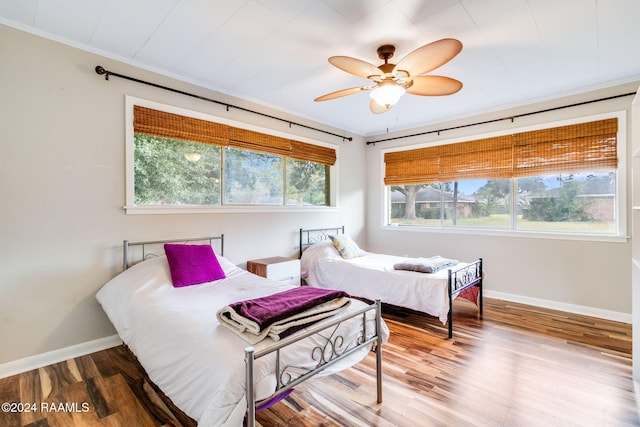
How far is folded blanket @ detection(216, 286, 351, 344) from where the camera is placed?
5.08ft

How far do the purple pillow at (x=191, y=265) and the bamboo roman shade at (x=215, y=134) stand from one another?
1158 mm

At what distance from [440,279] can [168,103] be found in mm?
3294

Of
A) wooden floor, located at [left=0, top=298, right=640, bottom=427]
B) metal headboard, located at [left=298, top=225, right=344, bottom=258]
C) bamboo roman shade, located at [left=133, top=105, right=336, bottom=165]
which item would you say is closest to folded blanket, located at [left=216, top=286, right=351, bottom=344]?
wooden floor, located at [left=0, top=298, right=640, bottom=427]

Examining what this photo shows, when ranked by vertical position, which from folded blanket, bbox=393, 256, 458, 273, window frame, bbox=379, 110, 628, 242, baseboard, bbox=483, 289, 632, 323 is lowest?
baseboard, bbox=483, 289, 632, 323

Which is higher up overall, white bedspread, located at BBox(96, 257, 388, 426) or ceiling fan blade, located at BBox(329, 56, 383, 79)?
ceiling fan blade, located at BBox(329, 56, 383, 79)

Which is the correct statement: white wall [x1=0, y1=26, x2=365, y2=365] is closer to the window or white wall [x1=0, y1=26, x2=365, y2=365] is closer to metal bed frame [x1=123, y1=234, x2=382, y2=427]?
metal bed frame [x1=123, y1=234, x2=382, y2=427]

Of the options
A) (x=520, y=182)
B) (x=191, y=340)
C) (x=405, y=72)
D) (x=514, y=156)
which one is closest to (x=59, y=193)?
(x=191, y=340)

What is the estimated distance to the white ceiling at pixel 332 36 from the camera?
2.07 metres

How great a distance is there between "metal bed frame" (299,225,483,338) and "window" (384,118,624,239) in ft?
3.34

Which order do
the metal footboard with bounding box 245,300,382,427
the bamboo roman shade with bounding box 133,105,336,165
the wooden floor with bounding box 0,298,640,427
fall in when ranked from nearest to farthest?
the metal footboard with bounding box 245,300,382,427 < the wooden floor with bounding box 0,298,640,427 < the bamboo roman shade with bounding box 133,105,336,165

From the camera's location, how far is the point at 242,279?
2.82m

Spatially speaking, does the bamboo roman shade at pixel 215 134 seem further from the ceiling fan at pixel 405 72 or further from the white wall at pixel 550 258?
the white wall at pixel 550 258

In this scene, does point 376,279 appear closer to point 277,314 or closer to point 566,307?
point 277,314

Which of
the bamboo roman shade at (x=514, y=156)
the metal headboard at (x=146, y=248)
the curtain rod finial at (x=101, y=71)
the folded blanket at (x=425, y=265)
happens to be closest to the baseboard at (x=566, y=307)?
the folded blanket at (x=425, y=265)
